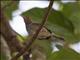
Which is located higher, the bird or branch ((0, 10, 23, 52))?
the bird

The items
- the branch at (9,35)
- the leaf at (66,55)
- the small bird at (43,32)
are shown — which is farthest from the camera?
the branch at (9,35)

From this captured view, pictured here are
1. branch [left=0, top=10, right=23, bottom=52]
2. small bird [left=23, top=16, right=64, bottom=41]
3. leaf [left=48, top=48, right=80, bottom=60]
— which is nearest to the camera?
leaf [left=48, top=48, right=80, bottom=60]

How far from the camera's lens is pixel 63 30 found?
1185 mm

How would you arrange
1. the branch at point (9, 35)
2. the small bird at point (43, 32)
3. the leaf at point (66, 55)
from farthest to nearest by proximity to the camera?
the branch at point (9, 35), the small bird at point (43, 32), the leaf at point (66, 55)

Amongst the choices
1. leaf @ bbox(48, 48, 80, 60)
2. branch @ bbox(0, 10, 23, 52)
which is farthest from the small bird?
branch @ bbox(0, 10, 23, 52)

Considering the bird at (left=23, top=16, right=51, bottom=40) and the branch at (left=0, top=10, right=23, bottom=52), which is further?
the branch at (left=0, top=10, right=23, bottom=52)

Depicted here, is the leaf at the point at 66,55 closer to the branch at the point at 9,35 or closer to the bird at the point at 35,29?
the bird at the point at 35,29

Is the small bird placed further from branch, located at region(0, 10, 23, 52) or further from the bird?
branch, located at region(0, 10, 23, 52)

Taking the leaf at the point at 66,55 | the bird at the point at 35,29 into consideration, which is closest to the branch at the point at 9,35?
the bird at the point at 35,29

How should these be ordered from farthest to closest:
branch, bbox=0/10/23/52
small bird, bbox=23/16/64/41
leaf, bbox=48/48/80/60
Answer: branch, bbox=0/10/23/52 → small bird, bbox=23/16/64/41 → leaf, bbox=48/48/80/60

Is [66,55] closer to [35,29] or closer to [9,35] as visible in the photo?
[35,29]

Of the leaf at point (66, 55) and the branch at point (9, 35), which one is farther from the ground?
the leaf at point (66, 55)

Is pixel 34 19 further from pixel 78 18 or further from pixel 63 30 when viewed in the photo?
pixel 78 18

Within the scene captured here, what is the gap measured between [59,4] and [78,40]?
56 centimetres
